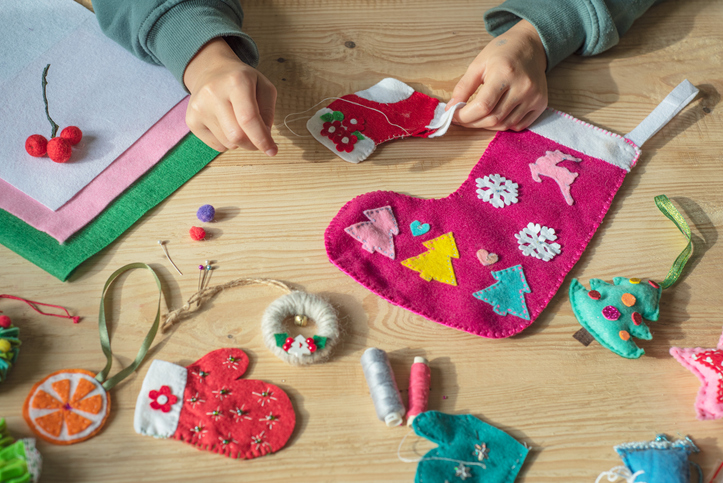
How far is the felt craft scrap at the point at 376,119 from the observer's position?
90cm

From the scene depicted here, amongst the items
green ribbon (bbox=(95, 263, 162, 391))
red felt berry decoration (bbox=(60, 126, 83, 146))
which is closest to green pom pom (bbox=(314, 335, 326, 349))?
green ribbon (bbox=(95, 263, 162, 391))

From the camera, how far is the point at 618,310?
2.44ft

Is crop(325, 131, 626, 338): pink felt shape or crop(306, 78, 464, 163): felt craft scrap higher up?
crop(306, 78, 464, 163): felt craft scrap

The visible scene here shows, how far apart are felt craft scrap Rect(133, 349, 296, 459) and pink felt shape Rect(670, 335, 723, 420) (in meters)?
0.57

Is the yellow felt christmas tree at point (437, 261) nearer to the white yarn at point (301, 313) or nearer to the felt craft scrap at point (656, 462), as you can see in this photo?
the white yarn at point (301, 313)

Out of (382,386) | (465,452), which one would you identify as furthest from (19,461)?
(465,452)

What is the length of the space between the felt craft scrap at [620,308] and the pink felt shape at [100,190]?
740 mm

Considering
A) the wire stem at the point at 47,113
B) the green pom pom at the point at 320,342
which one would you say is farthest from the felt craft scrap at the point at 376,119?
the wire stem at the point at 47,113

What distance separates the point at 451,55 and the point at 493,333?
0.61 metres

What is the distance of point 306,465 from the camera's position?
25.3 inches

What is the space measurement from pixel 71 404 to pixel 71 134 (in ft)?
1.52

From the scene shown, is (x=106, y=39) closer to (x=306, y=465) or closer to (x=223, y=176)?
(x=223, y=176)

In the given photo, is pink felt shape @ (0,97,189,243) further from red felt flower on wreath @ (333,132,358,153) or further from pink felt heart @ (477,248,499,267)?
pink felt heart @ (477,248,499,267)

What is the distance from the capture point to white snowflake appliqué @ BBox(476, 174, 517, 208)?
86 cm
